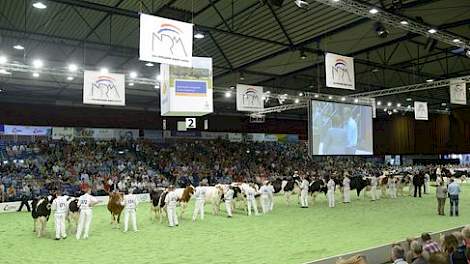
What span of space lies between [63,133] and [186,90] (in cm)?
2123

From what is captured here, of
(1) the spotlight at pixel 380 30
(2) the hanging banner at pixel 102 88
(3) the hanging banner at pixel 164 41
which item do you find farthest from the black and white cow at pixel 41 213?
(1) the spotlight at pixel 380 30

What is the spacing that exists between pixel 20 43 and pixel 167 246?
13042mm

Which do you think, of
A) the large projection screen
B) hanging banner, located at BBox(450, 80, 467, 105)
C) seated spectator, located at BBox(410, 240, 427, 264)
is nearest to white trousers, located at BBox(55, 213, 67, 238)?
seated spectator, located at BBox(410, 240, 427, 264)

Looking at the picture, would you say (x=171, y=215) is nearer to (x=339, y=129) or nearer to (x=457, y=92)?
(x=339, y=129)

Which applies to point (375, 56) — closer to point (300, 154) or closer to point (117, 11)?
point (117, 11)

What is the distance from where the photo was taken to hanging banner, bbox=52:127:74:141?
27.6 m

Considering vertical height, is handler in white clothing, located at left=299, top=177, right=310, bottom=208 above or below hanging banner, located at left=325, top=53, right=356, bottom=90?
below

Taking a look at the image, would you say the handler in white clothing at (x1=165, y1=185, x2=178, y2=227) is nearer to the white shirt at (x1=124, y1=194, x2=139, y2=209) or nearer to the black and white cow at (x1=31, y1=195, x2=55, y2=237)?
the white shirt at (x1=124, y1=194, x2=139, y2=209)

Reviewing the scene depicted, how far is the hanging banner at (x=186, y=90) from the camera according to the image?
945 centimetres

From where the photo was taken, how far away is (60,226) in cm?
1112

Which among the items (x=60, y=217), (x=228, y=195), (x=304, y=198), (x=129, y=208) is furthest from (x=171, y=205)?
(x=304, y=198)

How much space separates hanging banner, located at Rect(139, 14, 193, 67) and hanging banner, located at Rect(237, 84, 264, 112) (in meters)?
9.92

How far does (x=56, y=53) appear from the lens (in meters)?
19.8

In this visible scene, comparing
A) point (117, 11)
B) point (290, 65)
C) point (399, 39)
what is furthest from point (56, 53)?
point (399, 39)
